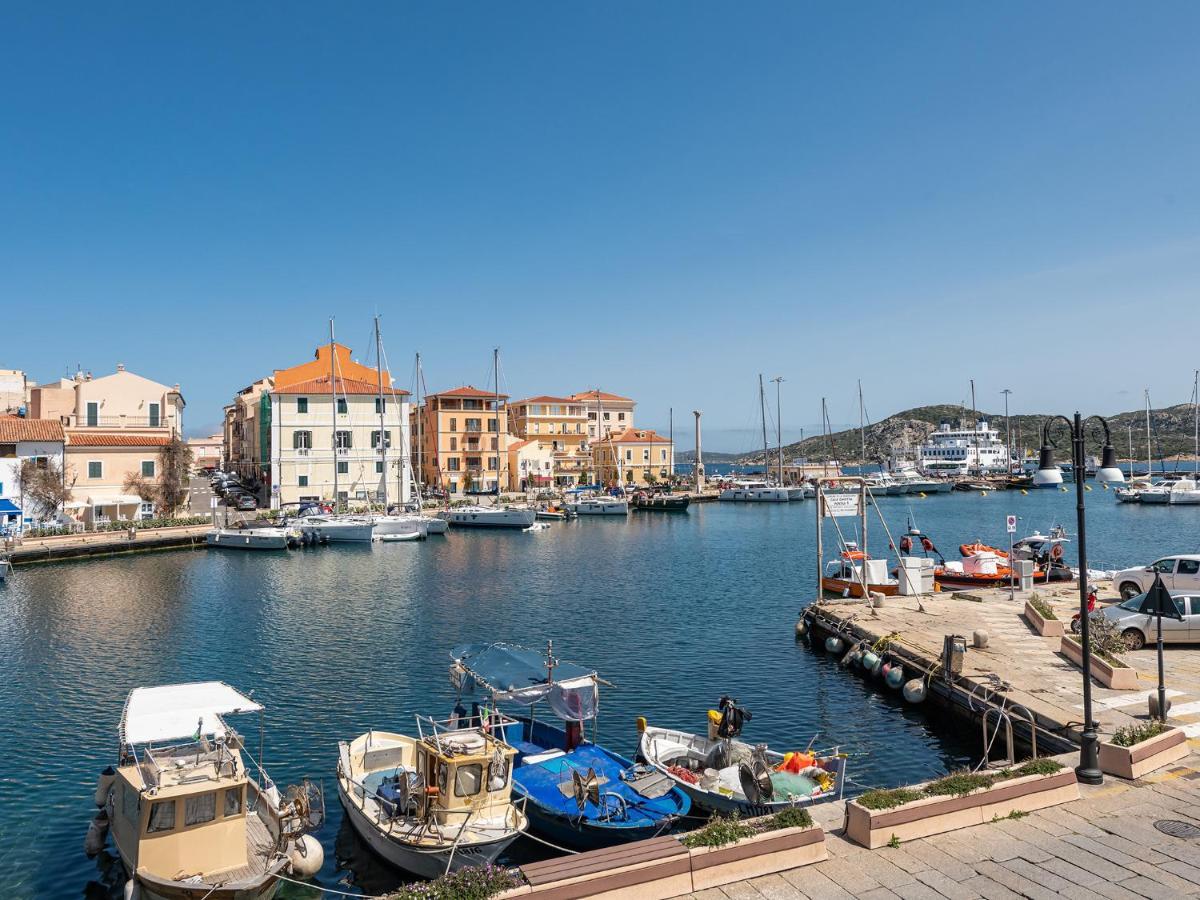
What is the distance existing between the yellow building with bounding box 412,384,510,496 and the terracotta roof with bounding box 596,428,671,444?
21.8 meters

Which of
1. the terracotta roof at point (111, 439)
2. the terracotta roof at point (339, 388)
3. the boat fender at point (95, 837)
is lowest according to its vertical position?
the boat fender at point (95, 837)

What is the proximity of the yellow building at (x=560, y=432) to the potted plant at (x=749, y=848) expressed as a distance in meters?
107

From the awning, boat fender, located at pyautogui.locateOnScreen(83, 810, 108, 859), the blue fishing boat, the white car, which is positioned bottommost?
boat fender, located at pyautogui.locateOnScreen(83, 810, 108, 859)

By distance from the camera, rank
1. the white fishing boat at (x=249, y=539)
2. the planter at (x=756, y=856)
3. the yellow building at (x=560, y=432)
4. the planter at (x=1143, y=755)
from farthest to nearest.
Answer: the yellow building at (x=560, y=432) < the white fishing boat at (x=249, y=539) < the planter at (x=1143, y=755) < the planter at (x=756, y=856)

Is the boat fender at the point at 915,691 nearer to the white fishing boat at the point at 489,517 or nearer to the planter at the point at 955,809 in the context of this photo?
the planter at the point at 955,809

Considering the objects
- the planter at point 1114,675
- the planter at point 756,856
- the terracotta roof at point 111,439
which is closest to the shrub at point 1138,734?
the planter at point 1114,675

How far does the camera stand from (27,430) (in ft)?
203

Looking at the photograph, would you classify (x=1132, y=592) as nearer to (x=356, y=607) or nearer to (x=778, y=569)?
(x=778, y=569)

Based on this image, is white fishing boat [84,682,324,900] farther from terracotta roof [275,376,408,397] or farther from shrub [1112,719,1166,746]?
terracotta roof [275,376,408,397]

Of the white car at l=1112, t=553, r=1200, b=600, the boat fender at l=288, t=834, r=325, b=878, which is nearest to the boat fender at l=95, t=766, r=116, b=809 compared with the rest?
the boat fender at l=288, t=834, r=325, b=878

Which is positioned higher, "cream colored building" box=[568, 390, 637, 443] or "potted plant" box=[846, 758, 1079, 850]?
"cream colored building" box=[568, 390, 637, 443]

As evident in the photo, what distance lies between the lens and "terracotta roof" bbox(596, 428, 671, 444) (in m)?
123

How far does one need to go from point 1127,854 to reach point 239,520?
68851 millimetres

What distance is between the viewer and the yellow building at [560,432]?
12069cm
